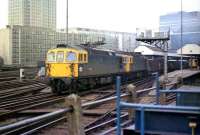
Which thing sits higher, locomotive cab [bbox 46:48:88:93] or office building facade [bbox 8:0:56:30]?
office building facade [bbox 8:0:56:30]

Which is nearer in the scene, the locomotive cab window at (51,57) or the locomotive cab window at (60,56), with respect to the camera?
the locomotive cab window at (60,56)

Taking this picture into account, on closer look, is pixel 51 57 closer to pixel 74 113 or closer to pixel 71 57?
pixel 71 57

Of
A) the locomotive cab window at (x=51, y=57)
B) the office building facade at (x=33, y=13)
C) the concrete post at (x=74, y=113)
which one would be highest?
the office building facade at (x=33, y=13)

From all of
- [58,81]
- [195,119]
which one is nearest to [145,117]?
[195,119]

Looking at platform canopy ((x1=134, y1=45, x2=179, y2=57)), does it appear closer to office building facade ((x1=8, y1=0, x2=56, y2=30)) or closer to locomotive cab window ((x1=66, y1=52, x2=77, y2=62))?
office building facade ((x1=8, y1=0, x2=56, y2=30))

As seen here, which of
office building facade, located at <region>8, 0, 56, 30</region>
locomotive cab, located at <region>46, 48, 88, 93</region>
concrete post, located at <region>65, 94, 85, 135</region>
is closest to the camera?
concrete post, located at <region>65, 94, 85, 135</region>

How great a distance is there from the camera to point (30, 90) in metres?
21.0

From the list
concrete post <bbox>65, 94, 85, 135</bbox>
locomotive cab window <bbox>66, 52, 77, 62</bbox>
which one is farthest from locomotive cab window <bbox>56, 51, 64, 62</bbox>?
concrete post <bbox>65, 94, 85, 135</bbox>

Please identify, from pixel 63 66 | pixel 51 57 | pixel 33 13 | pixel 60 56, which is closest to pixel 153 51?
pixel 51 57

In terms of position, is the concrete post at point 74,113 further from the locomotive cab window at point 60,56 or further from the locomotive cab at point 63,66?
the locomotive cab window at point 60,56

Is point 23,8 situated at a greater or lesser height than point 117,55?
greater

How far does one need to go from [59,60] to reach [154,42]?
24.0 m

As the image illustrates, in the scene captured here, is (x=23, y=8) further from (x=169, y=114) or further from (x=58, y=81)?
(x=169, y=114)

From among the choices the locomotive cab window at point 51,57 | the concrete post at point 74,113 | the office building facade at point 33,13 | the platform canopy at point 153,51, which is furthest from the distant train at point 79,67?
the office building facade at point 33,13
